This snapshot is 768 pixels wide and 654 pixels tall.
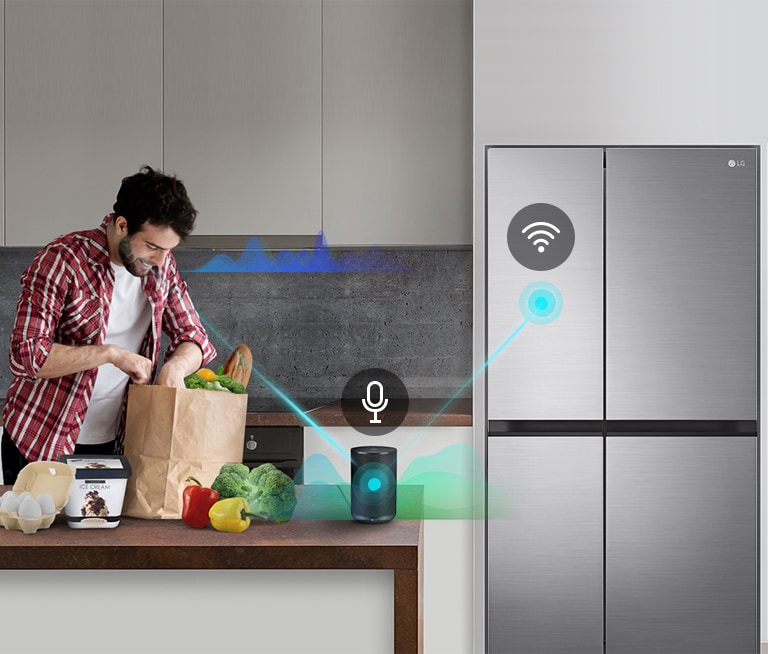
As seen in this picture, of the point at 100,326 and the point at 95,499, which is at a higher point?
the point at 100,326

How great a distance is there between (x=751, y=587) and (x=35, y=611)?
7.35 ft

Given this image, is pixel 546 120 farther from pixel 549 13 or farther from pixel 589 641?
pixel 589 641

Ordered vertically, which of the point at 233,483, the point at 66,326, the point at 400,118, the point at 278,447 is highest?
the point at 400,118

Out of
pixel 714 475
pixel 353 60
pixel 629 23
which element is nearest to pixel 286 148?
pixel 353 60

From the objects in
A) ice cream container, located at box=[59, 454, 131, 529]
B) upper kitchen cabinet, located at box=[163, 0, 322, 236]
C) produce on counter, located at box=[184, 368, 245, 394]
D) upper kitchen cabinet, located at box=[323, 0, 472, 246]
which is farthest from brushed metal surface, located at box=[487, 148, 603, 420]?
ice cream container, located at box=[59, 454, 131, 529]

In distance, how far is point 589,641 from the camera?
2.71m

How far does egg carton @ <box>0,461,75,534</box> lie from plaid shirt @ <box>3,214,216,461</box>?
0.43 meters

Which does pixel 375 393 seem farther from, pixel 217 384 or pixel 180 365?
pixel 217 384

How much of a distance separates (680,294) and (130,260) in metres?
1.71

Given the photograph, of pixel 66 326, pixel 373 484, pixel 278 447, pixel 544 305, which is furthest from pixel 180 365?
pixel 544 305

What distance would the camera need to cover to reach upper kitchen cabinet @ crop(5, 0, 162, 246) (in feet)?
10.5

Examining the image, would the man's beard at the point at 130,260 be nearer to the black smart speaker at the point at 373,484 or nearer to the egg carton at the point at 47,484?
the egg carton at the point at 47,484

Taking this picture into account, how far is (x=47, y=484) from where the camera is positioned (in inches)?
55.3

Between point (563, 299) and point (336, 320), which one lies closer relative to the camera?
point (563, 299)
